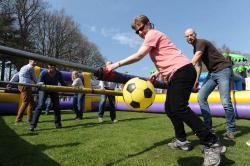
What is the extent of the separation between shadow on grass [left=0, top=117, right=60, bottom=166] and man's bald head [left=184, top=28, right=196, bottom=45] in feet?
10.3

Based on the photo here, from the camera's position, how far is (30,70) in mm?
8109

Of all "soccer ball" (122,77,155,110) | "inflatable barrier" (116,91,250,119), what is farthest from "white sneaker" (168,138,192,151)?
"inflatable barrier" (116,91,250,119)

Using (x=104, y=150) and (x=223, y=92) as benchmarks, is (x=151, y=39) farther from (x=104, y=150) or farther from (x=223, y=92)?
(x=223, y=92)

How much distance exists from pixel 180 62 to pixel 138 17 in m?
0.84

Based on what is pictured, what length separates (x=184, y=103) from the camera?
3.77 m

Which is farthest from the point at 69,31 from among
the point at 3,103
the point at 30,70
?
the point at 30,70

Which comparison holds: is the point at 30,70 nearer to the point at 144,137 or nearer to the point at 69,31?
the point at 144,137

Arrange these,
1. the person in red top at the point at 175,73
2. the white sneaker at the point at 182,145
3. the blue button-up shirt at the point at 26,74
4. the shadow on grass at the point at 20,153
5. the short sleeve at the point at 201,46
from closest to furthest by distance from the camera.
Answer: the person in red top at the point at 175,73
the shadow on grass at the point at 20,153
the white sneaker at the point at 182,145
the short sleeve at the point at 201,46
the blue button-up shirt at the point at 26,74

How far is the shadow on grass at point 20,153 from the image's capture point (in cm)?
383

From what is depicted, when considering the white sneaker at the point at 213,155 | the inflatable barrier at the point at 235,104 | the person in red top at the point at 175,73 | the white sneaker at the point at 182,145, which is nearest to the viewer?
the white sneaker at the point at 213,155

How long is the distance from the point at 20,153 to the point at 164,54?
247 centimetres

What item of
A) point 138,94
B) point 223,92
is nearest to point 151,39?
point 138,94

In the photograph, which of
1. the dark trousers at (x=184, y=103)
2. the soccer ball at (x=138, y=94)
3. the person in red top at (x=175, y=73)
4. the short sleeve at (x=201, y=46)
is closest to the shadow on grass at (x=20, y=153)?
the soccer ball at (x=138, y=94)

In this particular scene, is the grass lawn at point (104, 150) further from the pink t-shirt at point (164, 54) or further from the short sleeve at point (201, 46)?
the short sleeve at point (201, 46)
